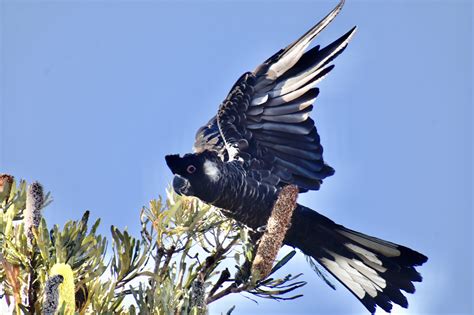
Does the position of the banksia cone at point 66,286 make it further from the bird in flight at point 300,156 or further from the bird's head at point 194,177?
the bird in flight at point 300,156

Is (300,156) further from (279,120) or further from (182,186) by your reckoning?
(182,186)

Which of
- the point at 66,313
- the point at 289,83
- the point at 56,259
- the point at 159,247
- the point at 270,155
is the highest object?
the point at 289,83

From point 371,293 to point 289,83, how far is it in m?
1.41

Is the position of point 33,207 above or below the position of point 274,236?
below

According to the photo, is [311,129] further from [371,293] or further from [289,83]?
[371,293]

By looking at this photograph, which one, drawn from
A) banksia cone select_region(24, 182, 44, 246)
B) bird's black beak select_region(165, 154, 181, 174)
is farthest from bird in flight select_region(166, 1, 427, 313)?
banksia cone select_region(24, 182, 44, 246)

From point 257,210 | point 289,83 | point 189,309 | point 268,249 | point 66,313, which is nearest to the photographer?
point 66,313

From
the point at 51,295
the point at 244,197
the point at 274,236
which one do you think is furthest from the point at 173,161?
the point at 51,295

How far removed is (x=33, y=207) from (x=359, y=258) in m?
2.66

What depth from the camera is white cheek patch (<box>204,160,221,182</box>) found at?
15.3 feet

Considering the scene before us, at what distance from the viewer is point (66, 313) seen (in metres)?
2.71

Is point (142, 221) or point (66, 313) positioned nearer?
point (66, 313)

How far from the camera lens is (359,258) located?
5.28m

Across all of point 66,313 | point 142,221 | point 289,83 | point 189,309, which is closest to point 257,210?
point 289,83
